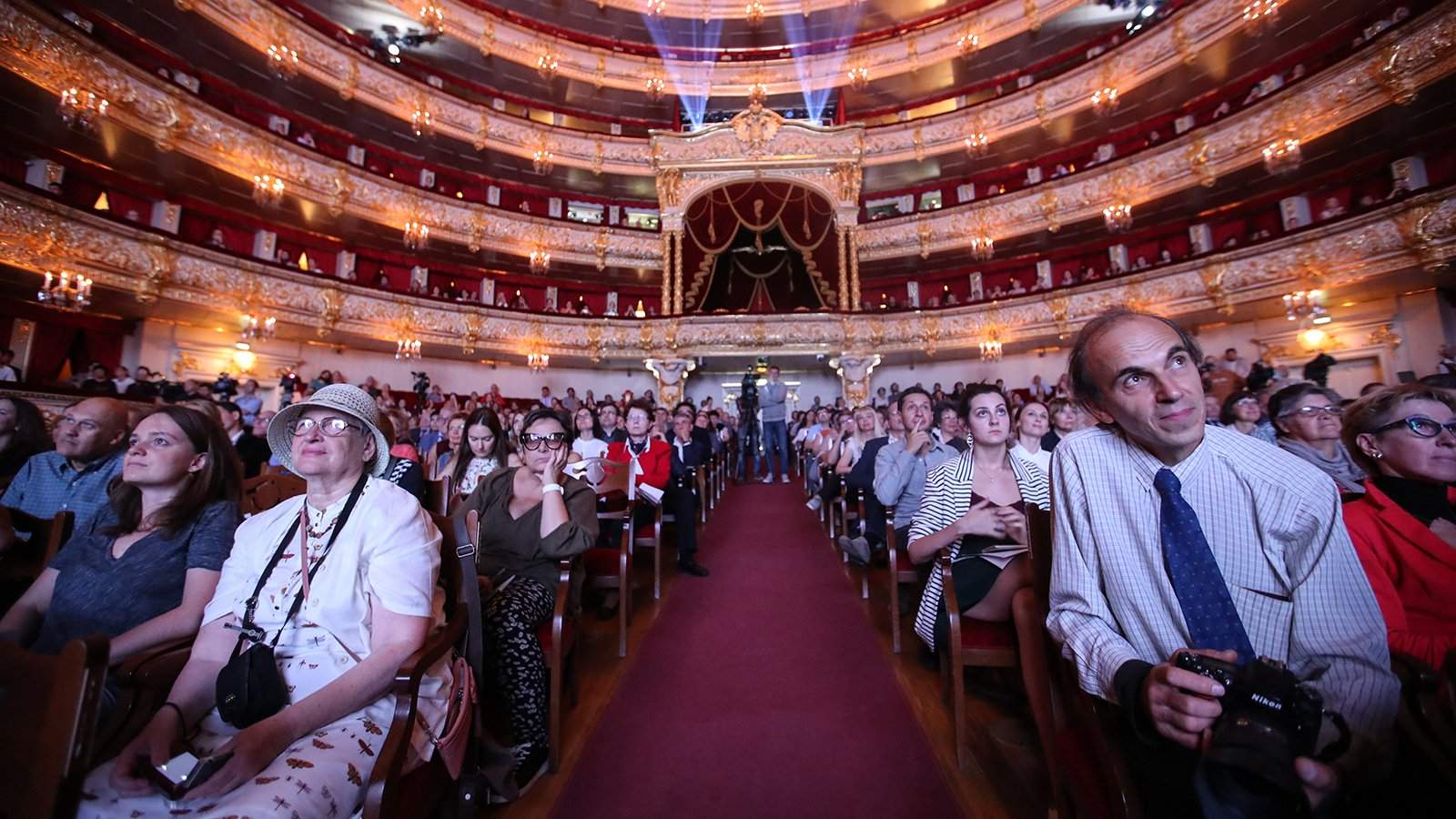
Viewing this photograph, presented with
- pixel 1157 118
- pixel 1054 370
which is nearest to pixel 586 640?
pixel 1054 370

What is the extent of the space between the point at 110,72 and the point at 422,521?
11863mm

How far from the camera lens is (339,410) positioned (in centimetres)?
147

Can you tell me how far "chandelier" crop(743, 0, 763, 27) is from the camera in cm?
1588

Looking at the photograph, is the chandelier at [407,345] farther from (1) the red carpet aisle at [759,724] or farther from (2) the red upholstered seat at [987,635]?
(2) the red upholstered seat at [987,635]

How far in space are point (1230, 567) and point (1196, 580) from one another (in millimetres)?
94

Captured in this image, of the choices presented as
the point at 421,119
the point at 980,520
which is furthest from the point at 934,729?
the point at 421,119

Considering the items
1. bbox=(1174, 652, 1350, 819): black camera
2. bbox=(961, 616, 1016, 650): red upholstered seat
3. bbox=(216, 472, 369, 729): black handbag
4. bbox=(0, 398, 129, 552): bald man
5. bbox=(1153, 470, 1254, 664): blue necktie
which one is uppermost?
bbox=(0, 398, 129, 552): bald man

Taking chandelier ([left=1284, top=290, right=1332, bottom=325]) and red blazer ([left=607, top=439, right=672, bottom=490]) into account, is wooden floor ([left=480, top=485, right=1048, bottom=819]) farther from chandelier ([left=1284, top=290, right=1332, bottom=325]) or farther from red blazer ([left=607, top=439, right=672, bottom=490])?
chandelier ([left=1284, top=290, right=1332, bottom=325])

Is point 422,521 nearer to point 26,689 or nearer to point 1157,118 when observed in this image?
point 26,689

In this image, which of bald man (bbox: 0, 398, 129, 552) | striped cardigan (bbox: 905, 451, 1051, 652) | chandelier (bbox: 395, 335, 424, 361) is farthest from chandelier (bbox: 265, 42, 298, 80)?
striped cardigan (bbox: 905, 451, 1051, 652)

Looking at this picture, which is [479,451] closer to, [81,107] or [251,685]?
[251,685]

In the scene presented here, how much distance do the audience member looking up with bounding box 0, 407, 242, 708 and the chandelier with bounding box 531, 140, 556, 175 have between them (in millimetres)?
14781

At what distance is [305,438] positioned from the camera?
1.42 meters

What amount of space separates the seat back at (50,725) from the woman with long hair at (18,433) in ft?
9.62
